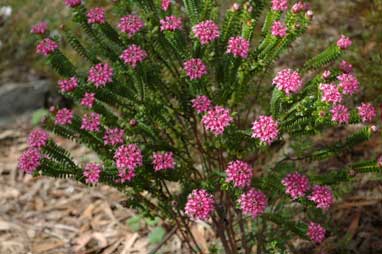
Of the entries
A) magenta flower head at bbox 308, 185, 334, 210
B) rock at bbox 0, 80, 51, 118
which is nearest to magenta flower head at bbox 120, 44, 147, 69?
magenta flower head at bbox 308, 185, 334, 210

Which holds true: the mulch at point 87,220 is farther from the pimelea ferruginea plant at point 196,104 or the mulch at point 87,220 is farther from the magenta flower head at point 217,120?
the magenta flower head at point 217,120

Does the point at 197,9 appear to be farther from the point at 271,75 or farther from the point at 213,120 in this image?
the point at 271,75

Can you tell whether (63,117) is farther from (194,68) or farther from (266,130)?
(266,130)

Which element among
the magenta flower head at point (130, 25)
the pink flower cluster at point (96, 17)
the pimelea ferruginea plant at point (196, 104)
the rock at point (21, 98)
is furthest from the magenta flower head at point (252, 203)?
the rock at point (21, 98)

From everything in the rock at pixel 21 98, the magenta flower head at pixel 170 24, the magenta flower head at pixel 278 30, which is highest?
the rock at pixel 21 98

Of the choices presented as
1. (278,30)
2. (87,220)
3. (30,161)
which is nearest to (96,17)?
(30,161)

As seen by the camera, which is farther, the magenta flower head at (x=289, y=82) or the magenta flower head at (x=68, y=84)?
the magenta flower head at (x=68, y=84)

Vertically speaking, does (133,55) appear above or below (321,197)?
above
